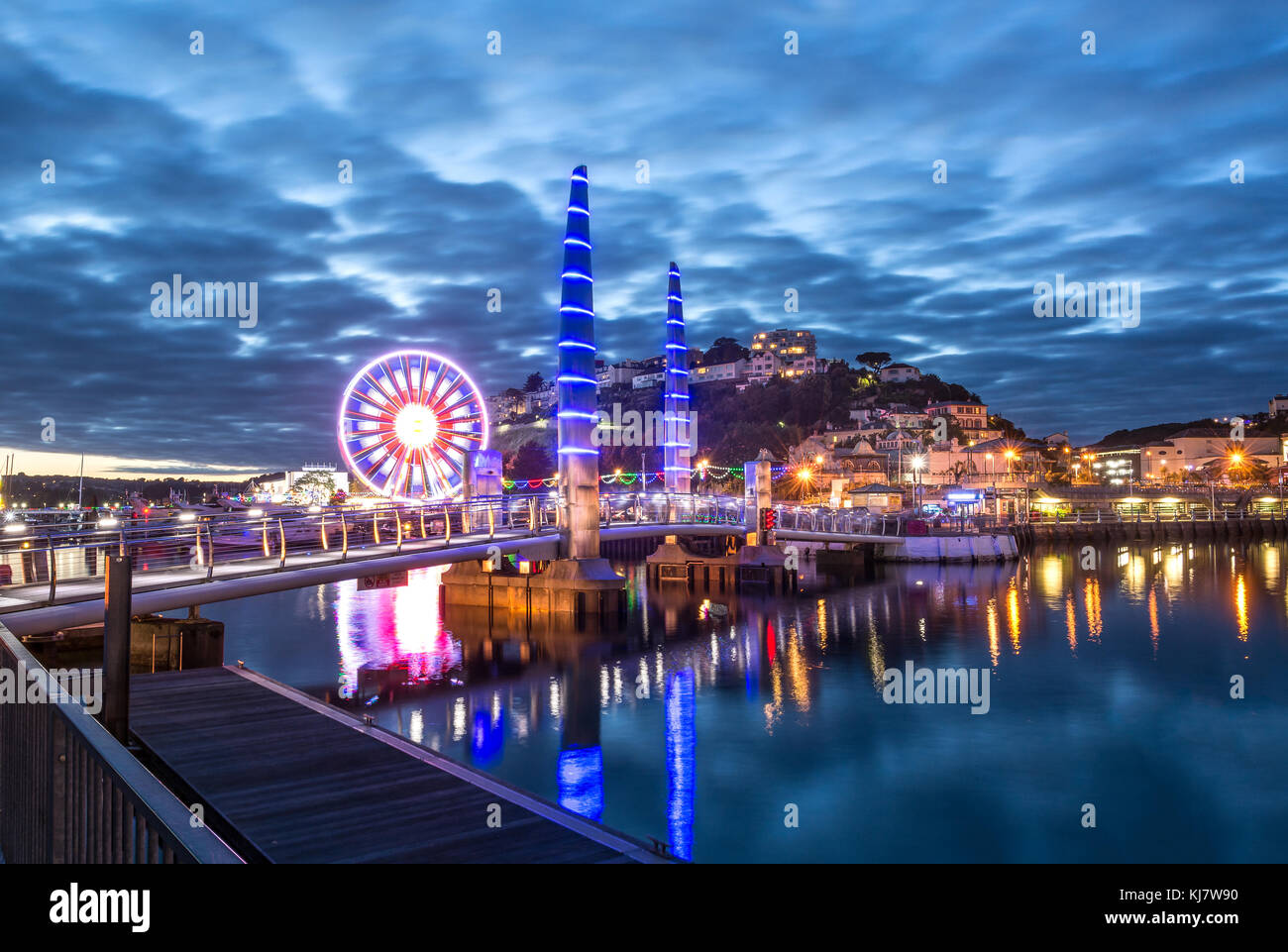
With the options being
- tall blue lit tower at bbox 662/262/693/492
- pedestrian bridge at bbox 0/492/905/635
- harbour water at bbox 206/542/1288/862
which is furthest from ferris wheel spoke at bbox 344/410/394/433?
tall blue lit tower at bbox 662/262/693/492

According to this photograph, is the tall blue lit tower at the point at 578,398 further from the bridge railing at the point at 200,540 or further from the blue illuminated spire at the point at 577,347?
the bridge railing at the point at 200,540

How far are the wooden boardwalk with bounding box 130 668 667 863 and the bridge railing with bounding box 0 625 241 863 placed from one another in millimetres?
3344

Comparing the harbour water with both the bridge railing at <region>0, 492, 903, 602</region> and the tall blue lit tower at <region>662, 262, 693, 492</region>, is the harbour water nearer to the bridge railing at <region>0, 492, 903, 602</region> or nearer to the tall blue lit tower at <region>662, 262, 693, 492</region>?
the bridge railing at <region>0, 492, 903, 602</region>

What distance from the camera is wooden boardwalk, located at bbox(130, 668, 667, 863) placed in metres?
9.27

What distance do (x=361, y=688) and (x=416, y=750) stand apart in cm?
1366

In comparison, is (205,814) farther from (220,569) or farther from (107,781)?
(220,569)

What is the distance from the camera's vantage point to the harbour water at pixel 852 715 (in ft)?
51.9

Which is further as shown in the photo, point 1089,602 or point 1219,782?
point 1089,602

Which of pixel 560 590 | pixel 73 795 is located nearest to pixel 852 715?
pixel 560 590

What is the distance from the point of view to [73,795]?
5.00 meters
